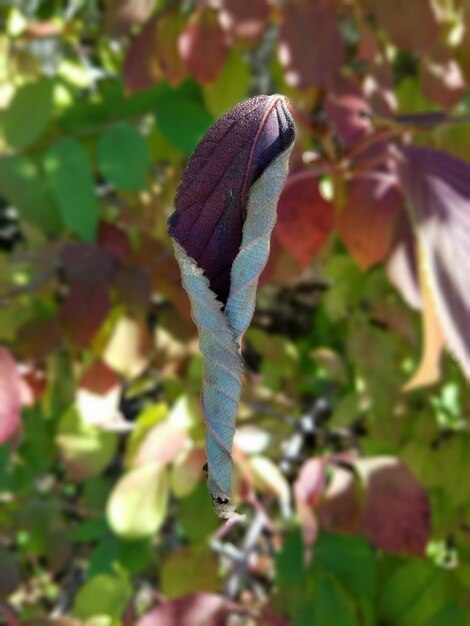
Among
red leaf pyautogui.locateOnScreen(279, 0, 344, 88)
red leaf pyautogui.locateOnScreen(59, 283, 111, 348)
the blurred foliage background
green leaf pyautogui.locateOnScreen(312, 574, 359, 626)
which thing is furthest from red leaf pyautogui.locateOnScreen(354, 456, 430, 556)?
red leaf pyautogui.locateOnScreen(279, 0, 344, 88)

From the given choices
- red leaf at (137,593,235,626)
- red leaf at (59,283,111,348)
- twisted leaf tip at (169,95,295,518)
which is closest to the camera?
twisted leaf tip at (169,95,295,518)

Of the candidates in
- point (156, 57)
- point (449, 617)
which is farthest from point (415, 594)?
point (156, 57)

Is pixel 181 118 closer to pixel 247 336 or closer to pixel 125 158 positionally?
pixel 125 158

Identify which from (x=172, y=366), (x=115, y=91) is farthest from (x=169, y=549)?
(x=115, y=91)

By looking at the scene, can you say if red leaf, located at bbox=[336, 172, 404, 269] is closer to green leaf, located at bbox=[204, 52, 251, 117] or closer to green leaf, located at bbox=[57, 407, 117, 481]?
green leaf, located at bbox=[204, 52, 251, 117]

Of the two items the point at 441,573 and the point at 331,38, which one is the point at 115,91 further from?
the point at 441,573
